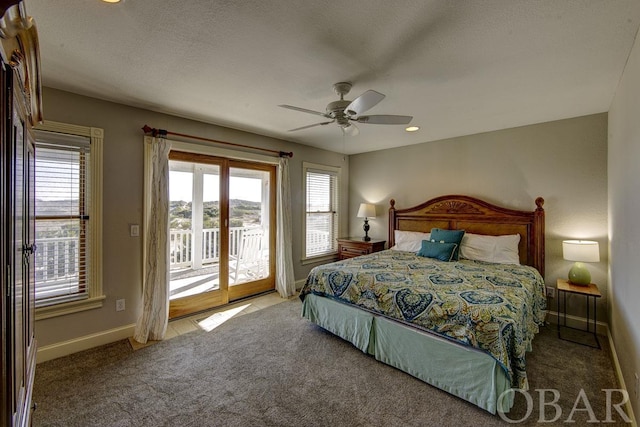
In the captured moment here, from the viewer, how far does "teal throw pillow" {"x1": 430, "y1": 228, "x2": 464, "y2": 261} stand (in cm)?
364

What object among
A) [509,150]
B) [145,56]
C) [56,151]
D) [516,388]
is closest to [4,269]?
[145,56]

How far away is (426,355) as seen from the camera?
2211 mm

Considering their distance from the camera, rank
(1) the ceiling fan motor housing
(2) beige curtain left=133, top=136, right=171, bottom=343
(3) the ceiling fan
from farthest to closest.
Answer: (2) beige curtain left=133, top=136, right=171, bottom=343 < (1) the ceiling fan motor housing < (3) the ceiling fan

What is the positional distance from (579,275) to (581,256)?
0.84 feet

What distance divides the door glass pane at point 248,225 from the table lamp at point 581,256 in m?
3.79

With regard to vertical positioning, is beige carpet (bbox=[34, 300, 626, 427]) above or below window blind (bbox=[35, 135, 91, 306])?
below

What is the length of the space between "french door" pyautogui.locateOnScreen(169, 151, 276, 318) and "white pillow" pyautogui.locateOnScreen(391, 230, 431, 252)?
201 cm

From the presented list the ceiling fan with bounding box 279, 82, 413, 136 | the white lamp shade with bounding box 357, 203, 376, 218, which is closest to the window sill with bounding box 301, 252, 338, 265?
the white lamp shade with bounding box 357, 203, 376, 218

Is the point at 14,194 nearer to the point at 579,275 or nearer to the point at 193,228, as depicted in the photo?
the point at 193,228

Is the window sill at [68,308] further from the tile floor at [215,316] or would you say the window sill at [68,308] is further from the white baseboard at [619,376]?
the white baseboard at [619,376]

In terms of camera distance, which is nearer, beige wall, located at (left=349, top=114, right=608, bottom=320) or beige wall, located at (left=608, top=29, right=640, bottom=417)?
beige wall, located at (left=608, top=29, right=640, bottom=417)

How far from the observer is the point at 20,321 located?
1081 mm

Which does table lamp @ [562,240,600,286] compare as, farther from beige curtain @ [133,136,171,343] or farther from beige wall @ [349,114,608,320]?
beige curtain @ [133,136,171,343]

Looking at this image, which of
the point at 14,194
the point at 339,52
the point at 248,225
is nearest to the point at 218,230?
the point at 248,225
